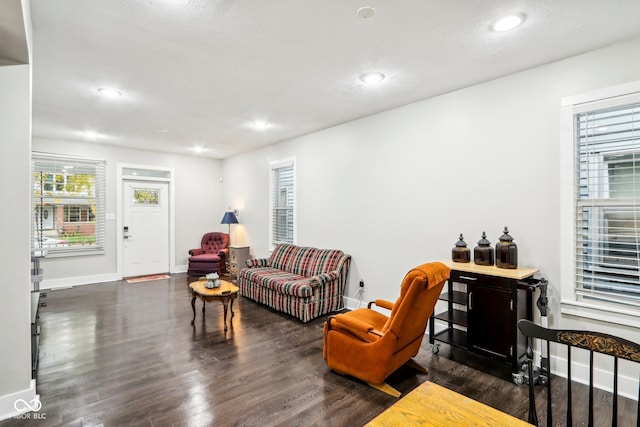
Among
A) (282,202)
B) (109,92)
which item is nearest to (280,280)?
(282,202)

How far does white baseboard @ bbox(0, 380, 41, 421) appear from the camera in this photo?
2.23 m

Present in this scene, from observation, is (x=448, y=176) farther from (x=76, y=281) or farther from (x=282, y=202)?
(x=76, y=281)

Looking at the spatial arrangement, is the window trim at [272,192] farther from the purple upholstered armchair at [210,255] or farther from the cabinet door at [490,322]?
the cabinet door at [490,322]

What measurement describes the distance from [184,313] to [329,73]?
3602mm

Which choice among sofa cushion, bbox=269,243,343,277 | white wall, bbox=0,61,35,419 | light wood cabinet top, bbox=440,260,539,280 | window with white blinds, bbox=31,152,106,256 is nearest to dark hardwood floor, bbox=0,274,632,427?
white wall, bbox=0,61,35,419

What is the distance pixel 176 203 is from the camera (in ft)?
23.8

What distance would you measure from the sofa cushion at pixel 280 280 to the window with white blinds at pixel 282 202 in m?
0.86

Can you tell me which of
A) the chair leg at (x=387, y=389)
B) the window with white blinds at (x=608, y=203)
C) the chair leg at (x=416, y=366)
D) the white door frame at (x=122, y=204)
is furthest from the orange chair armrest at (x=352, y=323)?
the white door frame at (x=122, y=204)

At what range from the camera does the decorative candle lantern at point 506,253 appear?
2875 mm

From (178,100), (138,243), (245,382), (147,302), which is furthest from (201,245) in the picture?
(245,382)

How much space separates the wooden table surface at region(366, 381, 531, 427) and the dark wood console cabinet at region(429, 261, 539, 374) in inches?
71.6

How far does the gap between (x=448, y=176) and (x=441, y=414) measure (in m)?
2.87

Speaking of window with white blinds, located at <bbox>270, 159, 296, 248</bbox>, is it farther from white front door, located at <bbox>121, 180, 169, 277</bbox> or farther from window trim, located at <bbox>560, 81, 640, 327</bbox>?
window trim, located at <bbox>560, 81, 640, 327</bbox>

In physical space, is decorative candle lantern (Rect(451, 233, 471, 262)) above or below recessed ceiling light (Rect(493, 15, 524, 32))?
below
